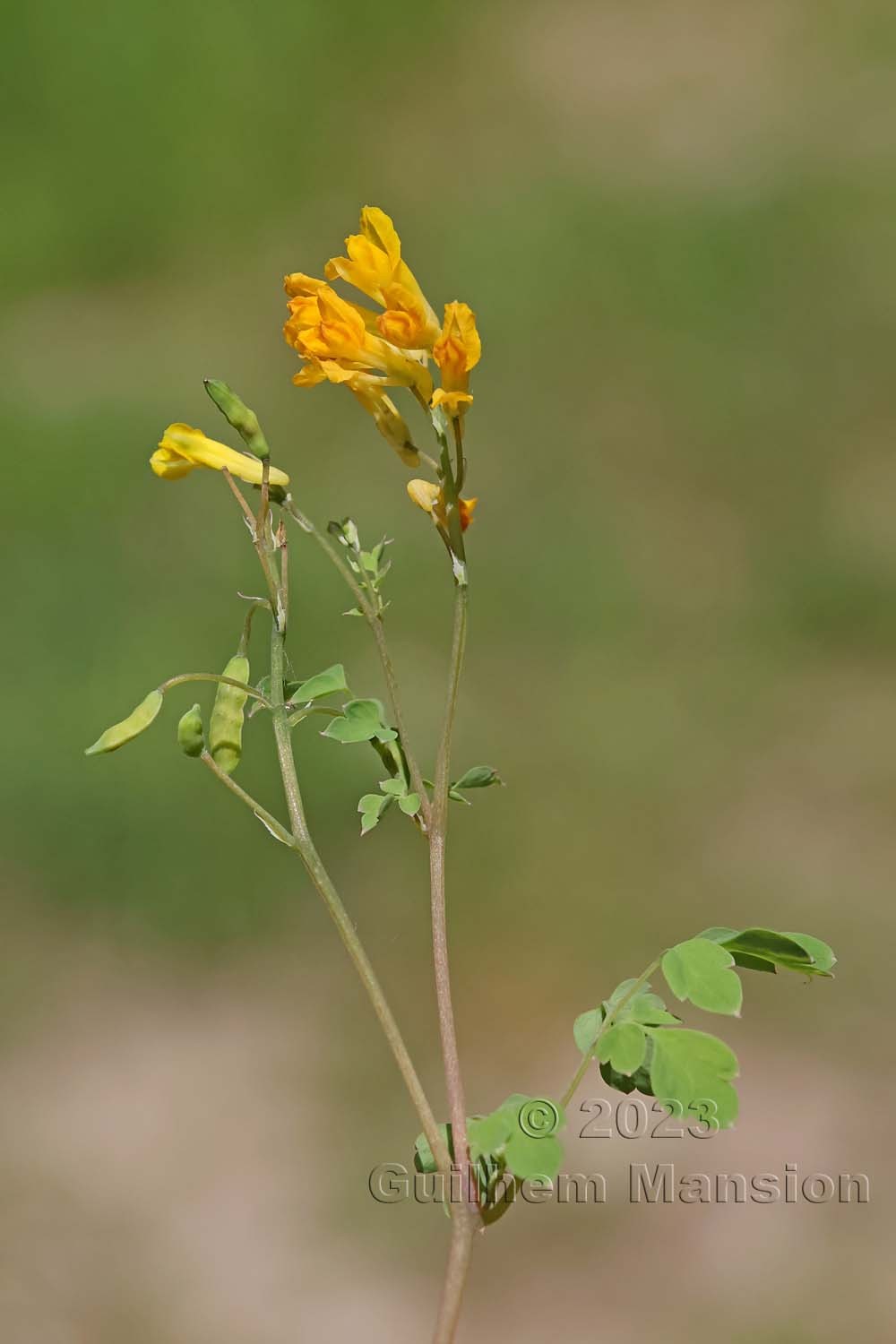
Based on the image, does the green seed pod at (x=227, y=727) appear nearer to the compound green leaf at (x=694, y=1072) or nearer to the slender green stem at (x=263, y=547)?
the slender green stem at (x=263, y=547)

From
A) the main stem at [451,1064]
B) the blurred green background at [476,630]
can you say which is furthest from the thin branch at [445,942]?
the blurred green background at [476,630]

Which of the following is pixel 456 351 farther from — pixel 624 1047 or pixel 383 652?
pixel 624 1047

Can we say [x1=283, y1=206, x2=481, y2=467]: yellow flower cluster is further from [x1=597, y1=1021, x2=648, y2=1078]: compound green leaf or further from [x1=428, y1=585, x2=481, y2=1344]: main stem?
[x1=597, y1=1021, x2=648, y2=1078]: compound green leaf

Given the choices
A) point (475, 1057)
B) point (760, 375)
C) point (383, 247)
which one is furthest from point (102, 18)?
point (383, 247)

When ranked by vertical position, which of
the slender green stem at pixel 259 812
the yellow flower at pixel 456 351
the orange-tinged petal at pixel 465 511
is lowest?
the slender green stem at pixel 259 812

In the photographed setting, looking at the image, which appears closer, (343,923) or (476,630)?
(343,923)

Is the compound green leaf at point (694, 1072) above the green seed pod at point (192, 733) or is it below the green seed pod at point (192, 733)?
below

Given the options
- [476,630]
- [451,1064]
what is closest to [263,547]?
[451,1064]
